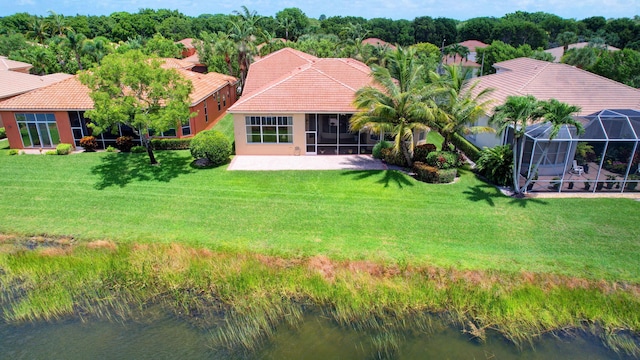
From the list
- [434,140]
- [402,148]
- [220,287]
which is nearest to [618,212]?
[402,148]

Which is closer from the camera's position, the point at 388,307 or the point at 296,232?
the point at 388,307

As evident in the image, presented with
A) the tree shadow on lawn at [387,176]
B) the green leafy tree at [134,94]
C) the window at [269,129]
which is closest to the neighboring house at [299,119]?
the window at [269,129]

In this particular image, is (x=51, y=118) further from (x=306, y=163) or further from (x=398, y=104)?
(x=398, y=104)

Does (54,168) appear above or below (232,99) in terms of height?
below

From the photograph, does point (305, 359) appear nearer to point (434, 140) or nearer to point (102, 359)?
point (102, 359)

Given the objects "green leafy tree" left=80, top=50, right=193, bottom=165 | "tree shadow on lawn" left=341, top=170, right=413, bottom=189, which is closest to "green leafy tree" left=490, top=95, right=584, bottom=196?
"tree shadow on lawn" left=341, top=170, right=413, bottom=189

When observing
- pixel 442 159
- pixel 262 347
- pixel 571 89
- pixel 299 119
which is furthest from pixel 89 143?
pixel 571 89
